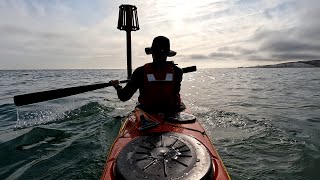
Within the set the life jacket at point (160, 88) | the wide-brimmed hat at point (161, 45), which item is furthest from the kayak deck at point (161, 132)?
the wide-brimmed hat at point (161, 45)

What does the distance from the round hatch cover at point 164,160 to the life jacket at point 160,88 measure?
5.29ft

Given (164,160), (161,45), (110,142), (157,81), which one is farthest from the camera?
(110,142)

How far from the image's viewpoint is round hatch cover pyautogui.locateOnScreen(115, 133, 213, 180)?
3.01 metres

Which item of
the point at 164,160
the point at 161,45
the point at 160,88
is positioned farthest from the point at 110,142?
the point at 164,160

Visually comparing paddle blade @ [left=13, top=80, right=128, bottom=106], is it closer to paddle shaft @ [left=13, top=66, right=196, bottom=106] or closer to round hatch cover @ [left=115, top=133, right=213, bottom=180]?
paddle shaft @ [left=13, top=66, right=196, bottom=106]

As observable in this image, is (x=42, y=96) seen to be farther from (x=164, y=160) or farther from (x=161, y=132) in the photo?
(x=164, y=160)

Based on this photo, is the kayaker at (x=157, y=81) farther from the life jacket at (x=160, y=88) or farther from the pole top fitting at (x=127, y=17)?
the pole top fitting at (x=127, y=17)

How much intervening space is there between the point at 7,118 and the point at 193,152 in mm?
10500

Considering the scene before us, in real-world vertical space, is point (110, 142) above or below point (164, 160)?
below

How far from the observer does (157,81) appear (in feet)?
17.0

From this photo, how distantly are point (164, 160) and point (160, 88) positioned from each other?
221 cm

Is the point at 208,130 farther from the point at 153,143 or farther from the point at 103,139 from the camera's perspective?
the point at 153,143

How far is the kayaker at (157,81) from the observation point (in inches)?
202

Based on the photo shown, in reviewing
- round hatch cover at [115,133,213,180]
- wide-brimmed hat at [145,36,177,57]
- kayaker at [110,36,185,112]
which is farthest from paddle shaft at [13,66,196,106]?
round hatch cover at [115,133,213,180]
